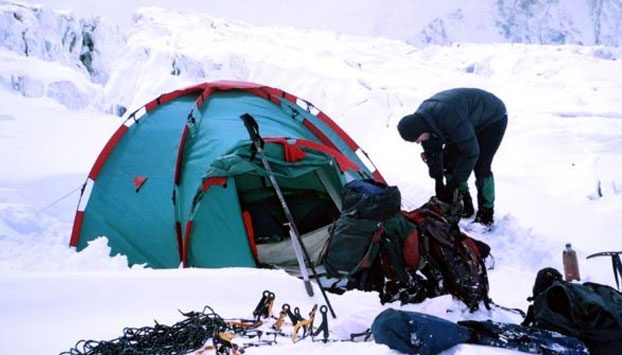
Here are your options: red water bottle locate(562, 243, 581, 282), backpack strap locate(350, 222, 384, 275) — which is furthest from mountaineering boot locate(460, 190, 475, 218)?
backpack strap locate(350, 222, 384, 275)

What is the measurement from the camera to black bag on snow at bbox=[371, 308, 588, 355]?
170 centimetres

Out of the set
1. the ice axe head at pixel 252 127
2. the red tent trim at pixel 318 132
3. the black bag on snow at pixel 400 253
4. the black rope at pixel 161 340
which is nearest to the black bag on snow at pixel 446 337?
the black rope at pixel 161 340

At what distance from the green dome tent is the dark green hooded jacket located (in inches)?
29.5

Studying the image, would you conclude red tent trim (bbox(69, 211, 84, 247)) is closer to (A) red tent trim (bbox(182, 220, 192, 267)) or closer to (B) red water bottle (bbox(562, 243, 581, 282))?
(A) red tent trim (bbox(182, 220, 192, 267))

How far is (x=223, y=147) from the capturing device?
14.4 ft

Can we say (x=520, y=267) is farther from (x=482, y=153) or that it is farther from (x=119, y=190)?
(x=119, y=190)

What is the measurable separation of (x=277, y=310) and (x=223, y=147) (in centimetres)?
213

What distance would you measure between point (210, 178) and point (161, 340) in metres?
2.12

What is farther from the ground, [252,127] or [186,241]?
[252,127]

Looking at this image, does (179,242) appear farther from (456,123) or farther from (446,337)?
(446,337)

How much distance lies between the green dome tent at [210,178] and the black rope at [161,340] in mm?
1860

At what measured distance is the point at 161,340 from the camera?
2.03m

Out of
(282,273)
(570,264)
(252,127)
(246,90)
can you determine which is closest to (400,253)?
(282,273)

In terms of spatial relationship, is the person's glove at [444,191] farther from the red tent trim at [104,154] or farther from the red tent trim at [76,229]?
the red tent trim at [76,229]
